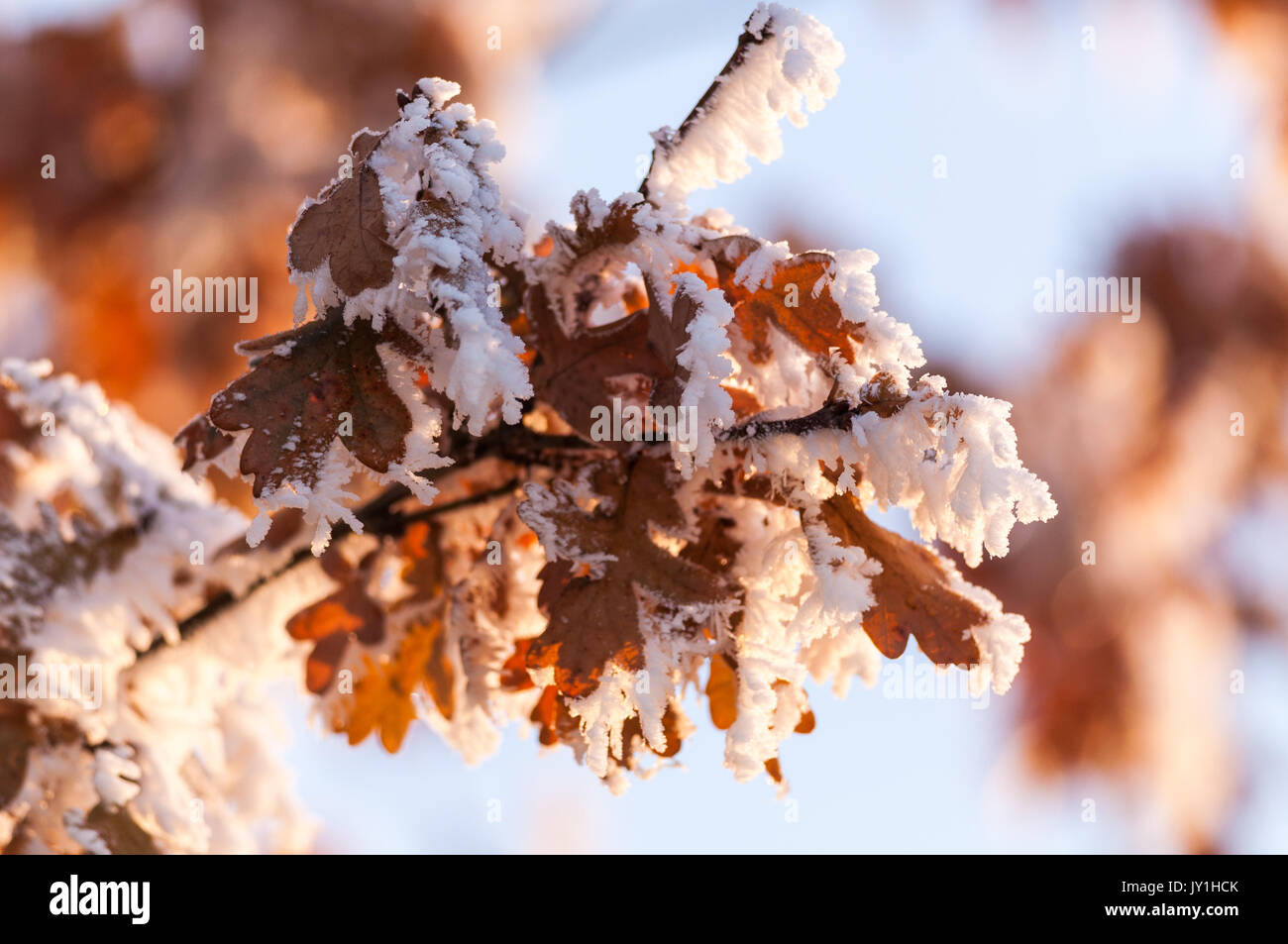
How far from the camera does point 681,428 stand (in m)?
0.74

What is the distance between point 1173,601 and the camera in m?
4.86

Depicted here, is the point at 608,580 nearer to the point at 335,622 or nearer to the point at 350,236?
the point at 350,236

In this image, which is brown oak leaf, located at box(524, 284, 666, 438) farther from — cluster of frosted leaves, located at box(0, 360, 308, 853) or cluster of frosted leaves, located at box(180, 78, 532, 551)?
cluster of frosted leaves, located at box(0, 360, 308, 853)

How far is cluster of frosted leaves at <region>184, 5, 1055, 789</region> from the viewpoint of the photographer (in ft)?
2.36

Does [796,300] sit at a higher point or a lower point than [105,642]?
higher

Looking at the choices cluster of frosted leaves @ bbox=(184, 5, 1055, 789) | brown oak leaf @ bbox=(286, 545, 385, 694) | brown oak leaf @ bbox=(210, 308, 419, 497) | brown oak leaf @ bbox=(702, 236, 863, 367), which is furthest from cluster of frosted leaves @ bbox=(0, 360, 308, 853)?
brown oak leaf @ bbox=(702, 236, 863, 367)

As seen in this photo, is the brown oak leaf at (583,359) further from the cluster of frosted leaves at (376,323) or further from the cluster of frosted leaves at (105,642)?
the cluster of frosted leaves at (105,642)

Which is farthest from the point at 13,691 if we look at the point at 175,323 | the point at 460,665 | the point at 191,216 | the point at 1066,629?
the point at 1066,629

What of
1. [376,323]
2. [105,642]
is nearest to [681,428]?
[376,323]

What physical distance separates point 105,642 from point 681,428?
850mm

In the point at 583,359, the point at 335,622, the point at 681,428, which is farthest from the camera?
the point at 335,622

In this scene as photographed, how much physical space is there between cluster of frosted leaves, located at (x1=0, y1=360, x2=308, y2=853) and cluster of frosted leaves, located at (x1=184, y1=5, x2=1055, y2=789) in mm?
341
